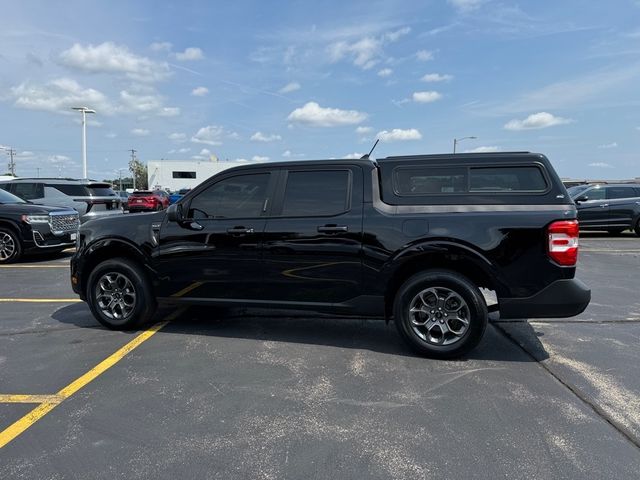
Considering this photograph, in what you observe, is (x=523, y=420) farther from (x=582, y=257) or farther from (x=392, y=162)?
(x=582, y=257)

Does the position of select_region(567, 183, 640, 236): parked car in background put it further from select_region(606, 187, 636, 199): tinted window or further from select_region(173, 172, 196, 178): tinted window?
select_region(173, 172, 196, 178): tinted window

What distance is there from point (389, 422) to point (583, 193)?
14.9m

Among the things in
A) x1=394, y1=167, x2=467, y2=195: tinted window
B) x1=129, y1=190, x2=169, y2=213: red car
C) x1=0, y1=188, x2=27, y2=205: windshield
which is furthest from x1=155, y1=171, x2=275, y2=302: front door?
x1=129, y1=190, x2=169, y2=213: red car

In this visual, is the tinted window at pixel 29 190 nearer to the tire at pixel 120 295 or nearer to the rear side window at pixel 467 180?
the tire at pixel 120 295

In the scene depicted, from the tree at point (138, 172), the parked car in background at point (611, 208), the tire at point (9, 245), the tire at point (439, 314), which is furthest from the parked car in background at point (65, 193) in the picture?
the tree at point (138, 172)

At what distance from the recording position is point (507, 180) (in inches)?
174

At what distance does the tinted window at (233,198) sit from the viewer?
4977 millimetres

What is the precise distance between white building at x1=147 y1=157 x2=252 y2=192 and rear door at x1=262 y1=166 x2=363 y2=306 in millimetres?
55125

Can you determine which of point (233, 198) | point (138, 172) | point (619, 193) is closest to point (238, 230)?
point (233, 198)

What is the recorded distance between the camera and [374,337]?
5176 millimetres

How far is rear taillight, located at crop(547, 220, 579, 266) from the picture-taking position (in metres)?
4.10

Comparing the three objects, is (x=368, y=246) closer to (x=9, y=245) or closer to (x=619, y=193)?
(x=9, y=245)

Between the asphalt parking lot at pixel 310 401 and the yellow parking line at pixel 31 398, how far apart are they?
2 centimetres

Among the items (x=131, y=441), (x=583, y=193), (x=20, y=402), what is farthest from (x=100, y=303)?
(x=583, y=193)
